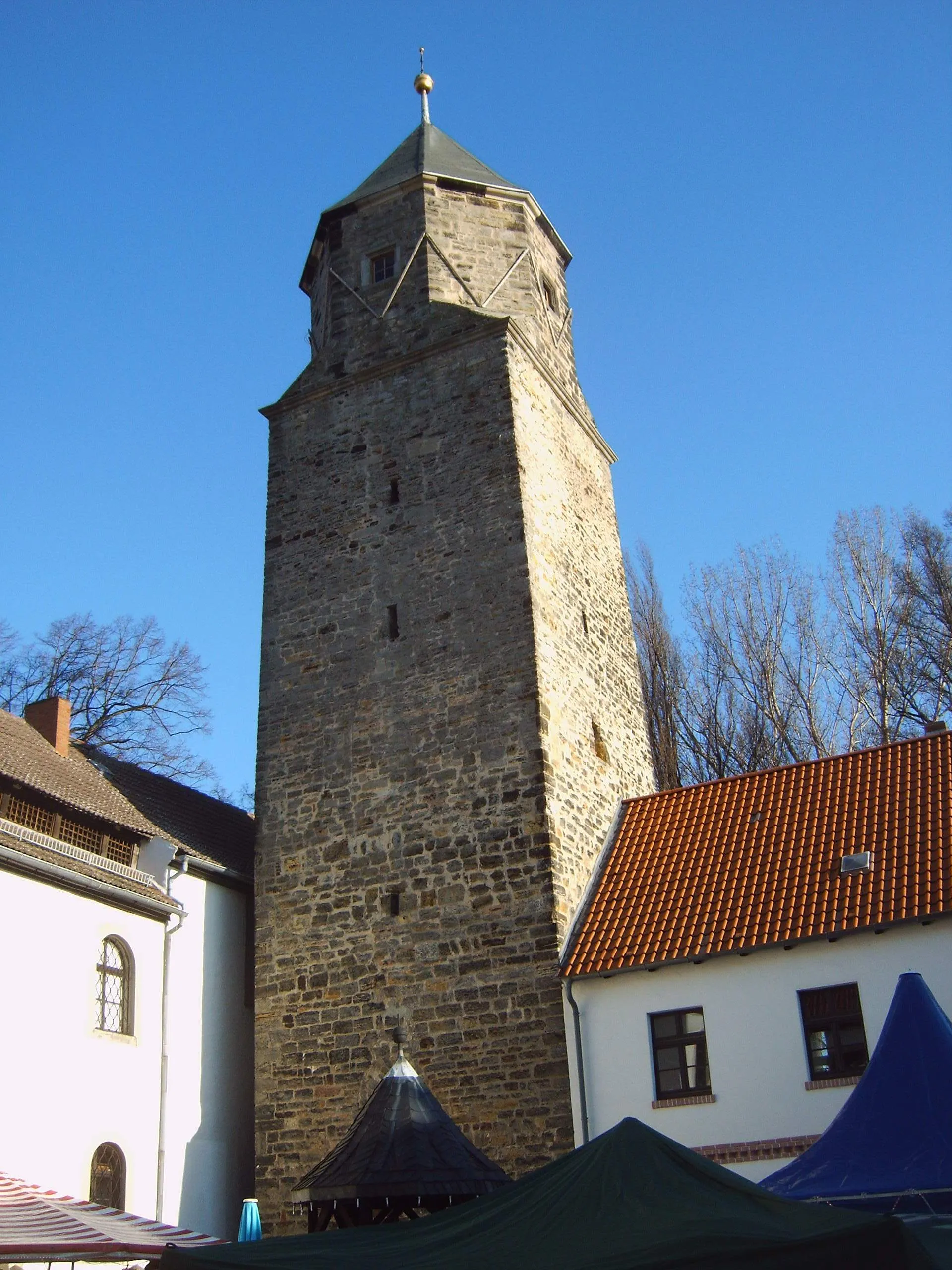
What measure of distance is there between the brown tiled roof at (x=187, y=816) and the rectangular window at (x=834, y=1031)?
7.17m

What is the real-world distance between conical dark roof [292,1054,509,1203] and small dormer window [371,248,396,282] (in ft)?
39.8

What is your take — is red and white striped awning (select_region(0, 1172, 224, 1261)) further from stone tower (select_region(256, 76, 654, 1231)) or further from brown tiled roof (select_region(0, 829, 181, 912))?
stone tower (select_region(256, 76, 654, 1231))

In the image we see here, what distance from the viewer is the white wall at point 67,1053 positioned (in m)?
11.2

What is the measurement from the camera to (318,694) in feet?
51.0

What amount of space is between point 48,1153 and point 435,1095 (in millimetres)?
3921

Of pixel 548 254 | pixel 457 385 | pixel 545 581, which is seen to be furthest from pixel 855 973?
pixel 548 254

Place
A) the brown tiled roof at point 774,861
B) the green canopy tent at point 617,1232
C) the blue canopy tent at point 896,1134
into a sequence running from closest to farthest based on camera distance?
the green canopy tent at point 617,1232, the blue canopy tent at point 896,1134, the brown tiled roof at point 774,861

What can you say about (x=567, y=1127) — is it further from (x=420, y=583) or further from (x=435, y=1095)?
(x=420, y=583)

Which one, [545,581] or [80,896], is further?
[545,581]

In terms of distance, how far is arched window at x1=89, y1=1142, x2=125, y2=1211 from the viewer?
1187 centimetres

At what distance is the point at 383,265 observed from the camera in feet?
59.0

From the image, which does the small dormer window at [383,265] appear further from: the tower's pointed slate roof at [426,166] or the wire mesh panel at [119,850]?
the wire mesh panel at [119,850]

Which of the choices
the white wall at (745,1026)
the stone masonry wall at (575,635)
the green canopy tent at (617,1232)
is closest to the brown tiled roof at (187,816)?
the stone masonry wall at (575,635)

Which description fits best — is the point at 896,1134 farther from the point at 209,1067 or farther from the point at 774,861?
the point at 209,1067
